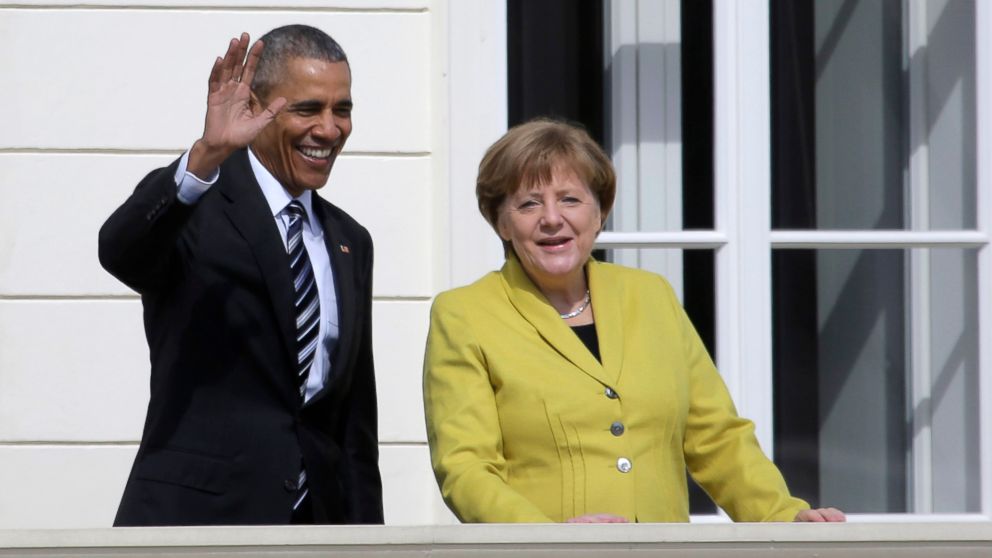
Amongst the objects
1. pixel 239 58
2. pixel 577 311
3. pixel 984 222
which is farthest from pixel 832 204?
pixel 239 58

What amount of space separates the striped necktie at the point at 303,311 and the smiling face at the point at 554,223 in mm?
411

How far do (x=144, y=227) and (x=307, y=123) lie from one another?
432 mm

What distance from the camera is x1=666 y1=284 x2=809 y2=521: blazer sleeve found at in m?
2.74

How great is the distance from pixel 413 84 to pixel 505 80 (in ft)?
0.77

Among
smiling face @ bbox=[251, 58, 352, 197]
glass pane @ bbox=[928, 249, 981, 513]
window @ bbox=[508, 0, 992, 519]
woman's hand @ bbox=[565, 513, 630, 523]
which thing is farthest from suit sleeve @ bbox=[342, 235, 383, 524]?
glass pane @ bbox=[928, 249, 981, 513]

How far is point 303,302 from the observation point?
Answer: 291 centimetres

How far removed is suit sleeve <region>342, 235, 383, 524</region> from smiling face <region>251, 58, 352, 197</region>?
260 mm

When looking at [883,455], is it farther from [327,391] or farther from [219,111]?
[219,111]

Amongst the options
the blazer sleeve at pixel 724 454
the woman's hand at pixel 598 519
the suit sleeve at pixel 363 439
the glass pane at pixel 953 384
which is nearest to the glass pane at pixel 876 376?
the glass pane at pixel 953 384

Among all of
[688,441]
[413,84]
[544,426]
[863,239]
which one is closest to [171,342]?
[544,426]

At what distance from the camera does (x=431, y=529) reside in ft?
7.97

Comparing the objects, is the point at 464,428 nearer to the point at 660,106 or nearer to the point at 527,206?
the point at 527,206

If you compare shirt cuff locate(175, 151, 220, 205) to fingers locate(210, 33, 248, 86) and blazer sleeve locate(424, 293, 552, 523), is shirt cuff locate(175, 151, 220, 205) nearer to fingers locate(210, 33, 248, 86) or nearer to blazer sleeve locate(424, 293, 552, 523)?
fingers locate(210, 33, 248, 86)

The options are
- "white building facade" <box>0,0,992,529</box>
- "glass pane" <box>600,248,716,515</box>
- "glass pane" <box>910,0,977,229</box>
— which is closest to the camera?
"white building facade" <box>0,0,992,529</box>
